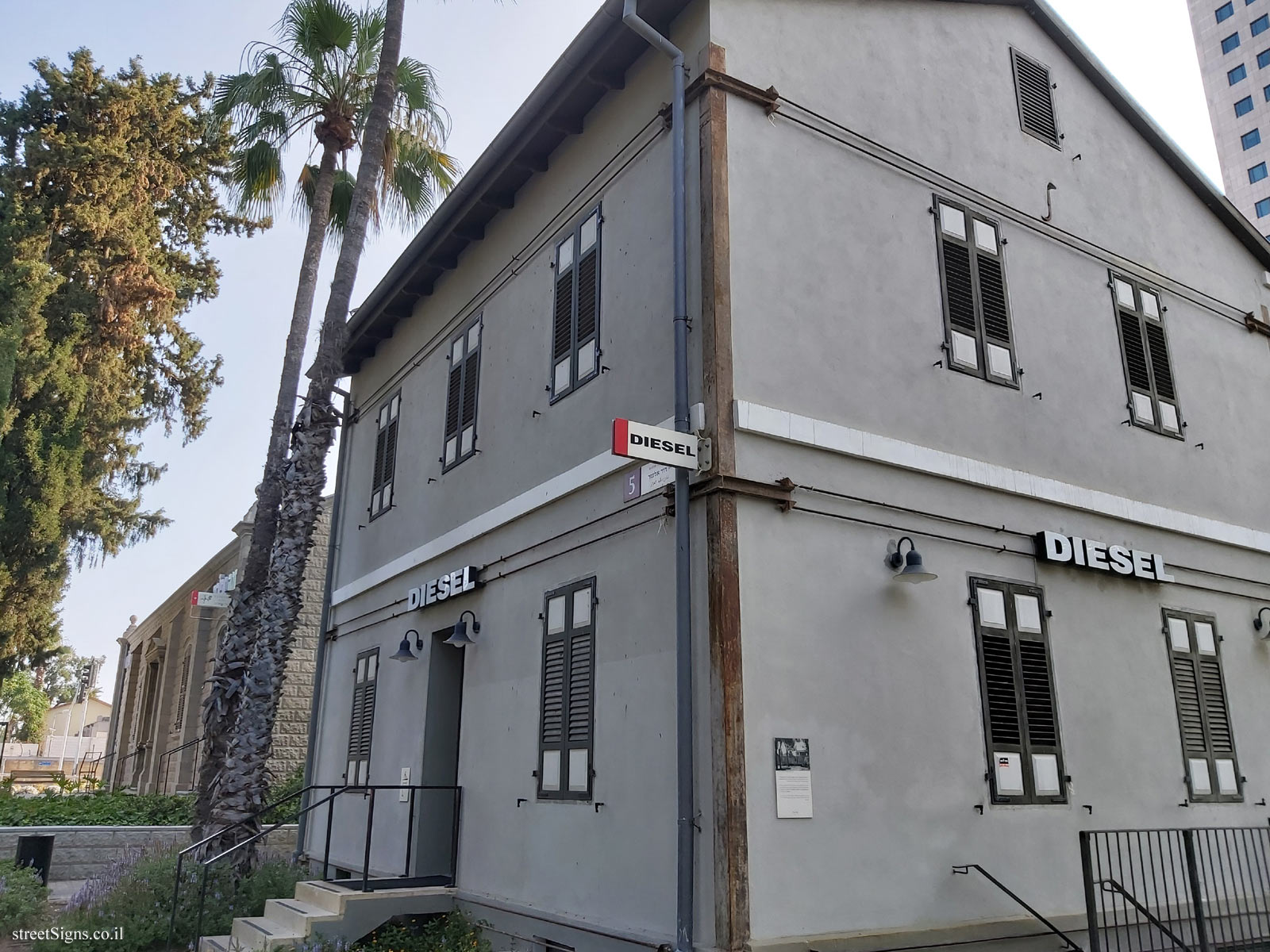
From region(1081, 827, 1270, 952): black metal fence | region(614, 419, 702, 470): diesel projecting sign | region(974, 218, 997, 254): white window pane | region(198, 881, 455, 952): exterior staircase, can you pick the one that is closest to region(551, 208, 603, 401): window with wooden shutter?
region(614, 419, 702, 470): diesel projecting sign

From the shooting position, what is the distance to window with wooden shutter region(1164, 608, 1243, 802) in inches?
376

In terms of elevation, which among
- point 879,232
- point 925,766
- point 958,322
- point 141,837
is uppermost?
point 879,232

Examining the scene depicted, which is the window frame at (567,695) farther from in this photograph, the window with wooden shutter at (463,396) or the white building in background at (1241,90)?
the white building in background at (1241,90)

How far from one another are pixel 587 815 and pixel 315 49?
40.2ft

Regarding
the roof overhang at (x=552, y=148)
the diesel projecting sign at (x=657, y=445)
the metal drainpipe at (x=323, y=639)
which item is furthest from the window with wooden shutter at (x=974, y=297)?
the metal drainpipe at (x=323, y=639)

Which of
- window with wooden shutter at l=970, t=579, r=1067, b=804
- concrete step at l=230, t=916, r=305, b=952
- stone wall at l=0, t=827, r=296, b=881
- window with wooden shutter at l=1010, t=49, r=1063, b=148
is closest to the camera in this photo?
window with wooden shutter at l=970, t=579, r=1067, b=804

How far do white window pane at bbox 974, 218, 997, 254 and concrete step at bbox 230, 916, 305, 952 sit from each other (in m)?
8.82

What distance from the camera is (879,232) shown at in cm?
913

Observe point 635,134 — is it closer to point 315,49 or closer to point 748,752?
point 748,752

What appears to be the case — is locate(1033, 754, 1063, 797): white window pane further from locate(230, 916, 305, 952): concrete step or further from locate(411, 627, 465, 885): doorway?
locate(230, 916, 305, 952): concrete step

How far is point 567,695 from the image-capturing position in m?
8.62

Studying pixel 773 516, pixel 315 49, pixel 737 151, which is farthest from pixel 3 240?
pixel 773 516

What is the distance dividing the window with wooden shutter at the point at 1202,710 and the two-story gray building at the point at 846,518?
0.04m

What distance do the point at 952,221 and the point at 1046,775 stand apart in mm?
5072
